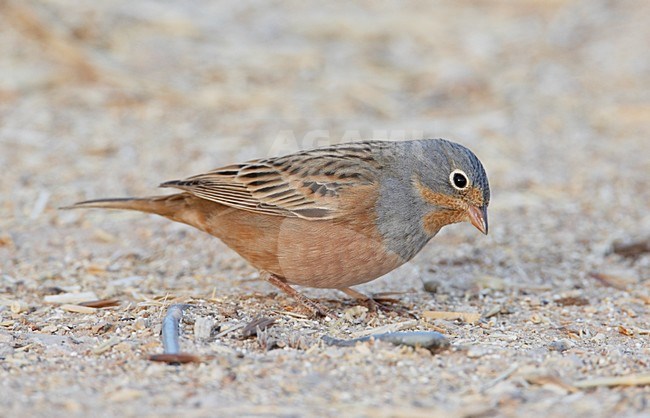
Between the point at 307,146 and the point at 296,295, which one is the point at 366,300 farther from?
the point at 307,146

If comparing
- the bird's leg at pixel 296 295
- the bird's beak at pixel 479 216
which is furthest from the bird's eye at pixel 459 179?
the bird's leg at pixel 296 295

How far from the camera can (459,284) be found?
638 centimetres

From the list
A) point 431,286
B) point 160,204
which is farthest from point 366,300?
point 160,204

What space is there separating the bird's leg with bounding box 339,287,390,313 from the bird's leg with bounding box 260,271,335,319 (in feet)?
0.89

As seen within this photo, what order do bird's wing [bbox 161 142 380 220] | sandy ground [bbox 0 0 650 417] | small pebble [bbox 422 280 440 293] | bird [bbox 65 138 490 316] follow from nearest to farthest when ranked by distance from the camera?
sandy ground [bbox 0 0 650 417] → bird [bbox 65 138 490 316] → bird's wing [bbox 161 142 380 220] → small pebble [bbox 422 280 440 293]

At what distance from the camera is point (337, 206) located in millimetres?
5406

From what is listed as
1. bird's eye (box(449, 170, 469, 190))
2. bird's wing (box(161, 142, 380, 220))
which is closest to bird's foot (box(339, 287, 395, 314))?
bird's wing (box(161, 142, 380, 220))

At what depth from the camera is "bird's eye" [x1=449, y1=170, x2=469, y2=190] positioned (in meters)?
5.52

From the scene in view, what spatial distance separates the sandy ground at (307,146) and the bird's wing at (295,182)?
2.10 ft

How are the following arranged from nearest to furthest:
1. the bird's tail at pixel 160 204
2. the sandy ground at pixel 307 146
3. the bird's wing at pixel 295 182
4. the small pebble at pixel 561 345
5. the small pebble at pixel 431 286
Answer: the sandy ground at pixel 307 146, the small pebble at pixel 561 345, the bird's wing at pixel 295 182, the bird's tail at pixel 160 204, the small pebble at pixel 431 286

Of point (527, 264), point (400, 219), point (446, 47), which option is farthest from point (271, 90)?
point (400, 219)

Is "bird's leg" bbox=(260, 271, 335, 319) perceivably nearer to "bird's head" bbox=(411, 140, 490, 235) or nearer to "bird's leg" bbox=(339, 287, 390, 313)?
"bird's leg" bbox=(339, 287, 390, 313)

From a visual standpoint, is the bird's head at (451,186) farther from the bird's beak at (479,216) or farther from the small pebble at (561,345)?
the small pebble at (561,345)

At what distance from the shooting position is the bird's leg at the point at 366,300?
5688mm
